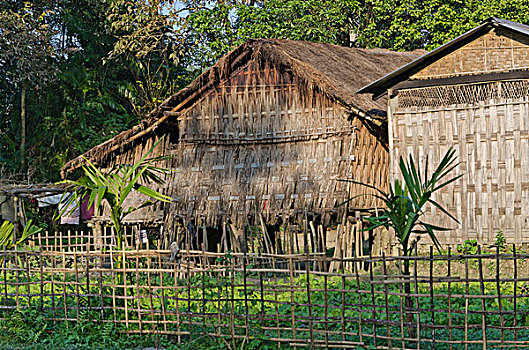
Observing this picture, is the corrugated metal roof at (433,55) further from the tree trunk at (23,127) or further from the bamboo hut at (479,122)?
the tree trunk at (23,127)

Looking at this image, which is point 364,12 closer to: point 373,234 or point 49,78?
point 49,78

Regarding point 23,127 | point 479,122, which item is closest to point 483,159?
point 479,122

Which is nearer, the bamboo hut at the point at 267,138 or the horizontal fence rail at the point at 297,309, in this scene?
the horizontal fence rail at the point at 297,309

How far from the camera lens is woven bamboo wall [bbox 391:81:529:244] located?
1078cm

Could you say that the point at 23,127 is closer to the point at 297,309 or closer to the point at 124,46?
the point at 124,46

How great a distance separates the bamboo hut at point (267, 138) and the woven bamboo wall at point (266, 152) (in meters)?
0.02

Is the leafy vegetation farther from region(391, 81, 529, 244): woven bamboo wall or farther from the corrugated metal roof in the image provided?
the corrugated metal roof

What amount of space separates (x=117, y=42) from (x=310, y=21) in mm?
6125

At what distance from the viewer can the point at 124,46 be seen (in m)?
21.2

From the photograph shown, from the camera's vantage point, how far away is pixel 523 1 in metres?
20.5

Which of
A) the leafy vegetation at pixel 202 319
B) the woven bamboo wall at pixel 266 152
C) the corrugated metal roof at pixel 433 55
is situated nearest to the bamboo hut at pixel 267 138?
the woven bamboo wall at pixel 266 152

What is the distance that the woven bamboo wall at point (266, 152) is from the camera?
12.9 metres

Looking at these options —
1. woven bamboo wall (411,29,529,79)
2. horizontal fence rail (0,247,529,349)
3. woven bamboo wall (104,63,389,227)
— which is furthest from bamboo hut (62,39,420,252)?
horizontal fence rail (0,247,529,349)

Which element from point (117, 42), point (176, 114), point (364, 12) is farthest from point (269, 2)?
point (176, 114)
